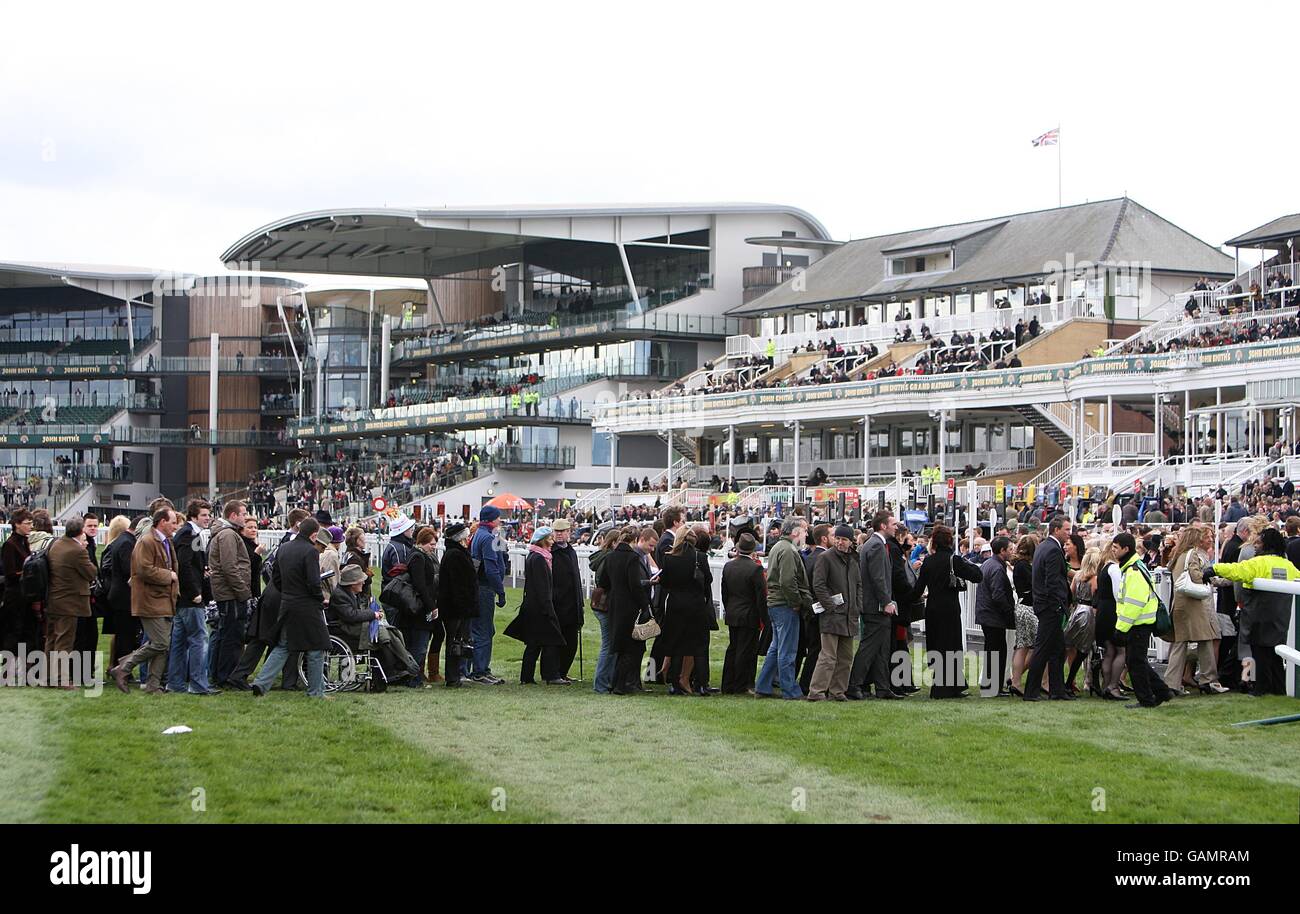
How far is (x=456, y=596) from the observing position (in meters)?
14.6

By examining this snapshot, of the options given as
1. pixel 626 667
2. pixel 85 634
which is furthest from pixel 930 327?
pixel 85 634

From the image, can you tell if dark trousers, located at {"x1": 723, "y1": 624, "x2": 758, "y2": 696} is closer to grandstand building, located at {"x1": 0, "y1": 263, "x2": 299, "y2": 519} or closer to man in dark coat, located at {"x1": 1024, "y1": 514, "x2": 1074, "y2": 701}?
man in dark coat, located at {"x1": 1024, "y1": 514, "x2": 1074, "y2": 701}

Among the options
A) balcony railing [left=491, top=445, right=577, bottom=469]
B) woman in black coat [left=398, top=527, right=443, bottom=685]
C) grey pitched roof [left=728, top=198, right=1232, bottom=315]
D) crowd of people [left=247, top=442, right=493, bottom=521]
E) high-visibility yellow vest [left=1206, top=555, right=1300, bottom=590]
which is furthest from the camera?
balcony railing [left=491, top=445, right=577, bottom=469]

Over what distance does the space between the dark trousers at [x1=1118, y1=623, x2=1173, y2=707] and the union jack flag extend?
4054 cm

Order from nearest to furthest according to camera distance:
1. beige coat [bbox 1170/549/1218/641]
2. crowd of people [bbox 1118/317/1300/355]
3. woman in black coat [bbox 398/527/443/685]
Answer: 1. beige coat [bbox 1170/549/1218/641]
2. woman in black coat [bbox 398/527/443/685]
3. crowd of people [bbox 1118/317/1300/355]

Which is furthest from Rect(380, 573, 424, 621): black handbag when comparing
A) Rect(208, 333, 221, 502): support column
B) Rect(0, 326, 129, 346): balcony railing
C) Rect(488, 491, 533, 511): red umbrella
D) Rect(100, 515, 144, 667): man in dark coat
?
Rect(0, 326, 129, 346): balcony railing

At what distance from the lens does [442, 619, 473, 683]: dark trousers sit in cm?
1459

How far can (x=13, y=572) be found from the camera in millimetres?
14070

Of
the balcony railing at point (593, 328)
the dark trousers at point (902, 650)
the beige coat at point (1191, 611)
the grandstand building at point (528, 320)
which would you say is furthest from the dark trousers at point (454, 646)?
the balcony railing at point (593, 328)

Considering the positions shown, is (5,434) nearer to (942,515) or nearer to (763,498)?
(763,498)

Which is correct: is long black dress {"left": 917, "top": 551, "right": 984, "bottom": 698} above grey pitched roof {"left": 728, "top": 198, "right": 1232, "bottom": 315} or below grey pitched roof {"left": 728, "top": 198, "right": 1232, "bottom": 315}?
below

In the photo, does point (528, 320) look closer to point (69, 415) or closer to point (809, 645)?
point (69, 415)

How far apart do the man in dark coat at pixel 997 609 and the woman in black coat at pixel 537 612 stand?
150 inches
